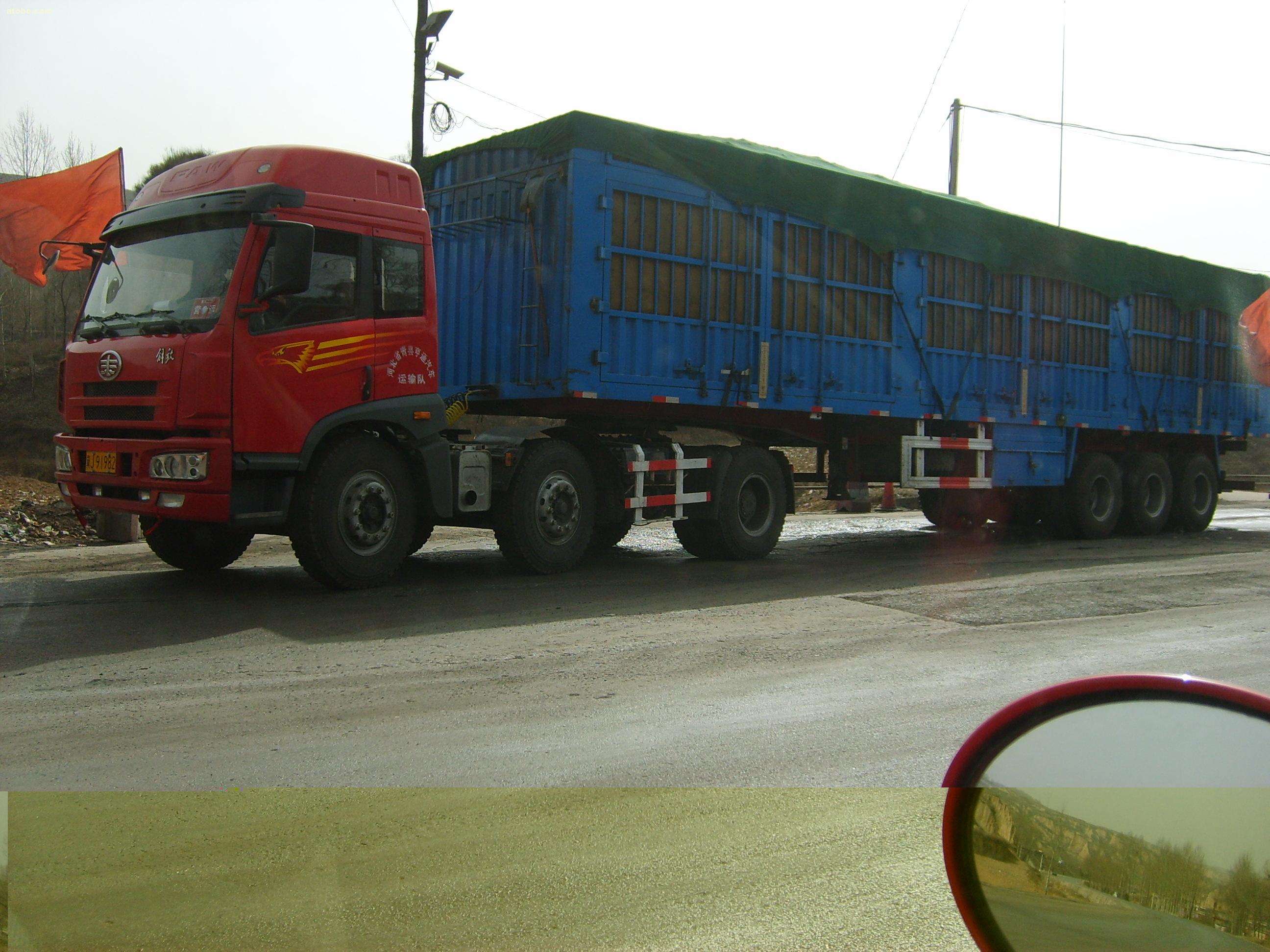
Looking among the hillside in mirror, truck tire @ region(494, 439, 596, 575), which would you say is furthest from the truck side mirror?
the hillside in mirror

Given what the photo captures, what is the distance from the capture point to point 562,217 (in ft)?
31.8

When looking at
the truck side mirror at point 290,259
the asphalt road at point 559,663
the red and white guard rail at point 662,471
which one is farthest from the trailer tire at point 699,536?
the truck side mirror at point 290,259

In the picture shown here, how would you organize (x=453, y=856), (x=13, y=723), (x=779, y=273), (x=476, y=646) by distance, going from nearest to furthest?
(x=453, y=856), (x=13, y=723), (x=476, y=646), (x=779, y=273)

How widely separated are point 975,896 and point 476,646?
5.29 m

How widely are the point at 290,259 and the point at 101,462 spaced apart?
6.64 ft

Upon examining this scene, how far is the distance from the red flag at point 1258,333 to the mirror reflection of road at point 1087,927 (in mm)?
18900

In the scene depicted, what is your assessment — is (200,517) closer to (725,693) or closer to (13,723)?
(13,723)

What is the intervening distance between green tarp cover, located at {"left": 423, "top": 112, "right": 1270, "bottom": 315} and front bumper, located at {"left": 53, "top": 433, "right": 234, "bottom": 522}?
420 cm

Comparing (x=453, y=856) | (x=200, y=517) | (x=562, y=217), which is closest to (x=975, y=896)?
(x=453, y=856)

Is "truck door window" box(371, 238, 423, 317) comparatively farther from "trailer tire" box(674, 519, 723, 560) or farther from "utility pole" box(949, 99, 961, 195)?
"utility pole" box(949, 99, 961, 195)

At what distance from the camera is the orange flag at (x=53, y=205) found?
13.4m

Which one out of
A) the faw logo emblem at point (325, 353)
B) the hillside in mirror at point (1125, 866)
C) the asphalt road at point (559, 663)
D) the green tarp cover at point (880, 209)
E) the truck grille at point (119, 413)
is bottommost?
the asphalt road at point (559, 663)

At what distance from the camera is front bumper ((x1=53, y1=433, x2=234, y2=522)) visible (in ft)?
24.3

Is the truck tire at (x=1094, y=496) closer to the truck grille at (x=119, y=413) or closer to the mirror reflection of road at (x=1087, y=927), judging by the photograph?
the truck grille at (x=119, y=413)
